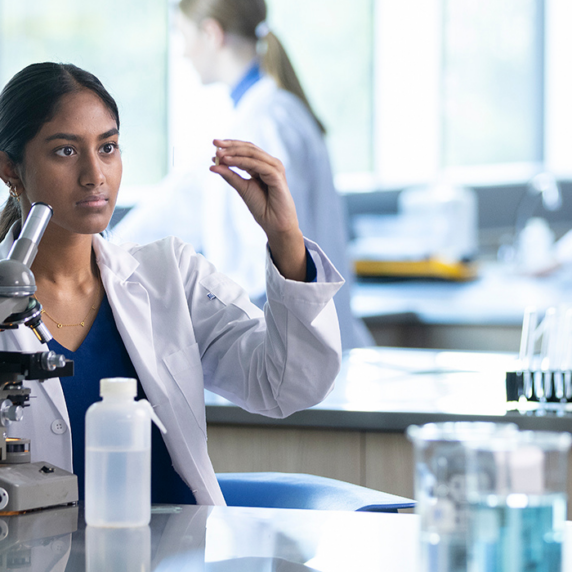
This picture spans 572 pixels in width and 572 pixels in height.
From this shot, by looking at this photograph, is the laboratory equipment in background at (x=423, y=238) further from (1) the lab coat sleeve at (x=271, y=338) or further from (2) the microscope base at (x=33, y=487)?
(2) the microscope base at (x=33, y=487)

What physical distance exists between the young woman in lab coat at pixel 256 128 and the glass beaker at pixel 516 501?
2.09 m

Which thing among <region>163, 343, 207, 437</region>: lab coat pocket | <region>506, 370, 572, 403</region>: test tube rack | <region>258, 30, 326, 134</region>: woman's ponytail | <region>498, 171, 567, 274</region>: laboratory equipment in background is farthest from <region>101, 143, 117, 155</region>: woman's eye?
<region>498, 171, 567, 274</region>: laboratory equipment in background

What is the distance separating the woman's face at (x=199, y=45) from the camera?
9.24ft

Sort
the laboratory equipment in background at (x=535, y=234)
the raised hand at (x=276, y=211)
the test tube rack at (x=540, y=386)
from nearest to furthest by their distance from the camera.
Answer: the raised hand at (x=276, y=211), the test tube rack at (x=540, y=386), the laboratory equipment in background at (x=535, y=234)

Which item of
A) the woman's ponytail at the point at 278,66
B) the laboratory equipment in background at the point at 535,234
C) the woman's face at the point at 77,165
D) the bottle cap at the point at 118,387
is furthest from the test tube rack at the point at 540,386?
the laboratory equipment in background at the point at 535,234

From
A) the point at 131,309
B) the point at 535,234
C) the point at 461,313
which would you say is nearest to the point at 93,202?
the point at 131,309

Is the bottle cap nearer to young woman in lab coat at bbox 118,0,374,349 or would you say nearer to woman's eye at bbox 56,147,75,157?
woman's eye at bbox 56,147,75,157

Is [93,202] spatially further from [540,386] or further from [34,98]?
[540,386]

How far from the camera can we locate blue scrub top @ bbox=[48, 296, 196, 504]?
4.35ft

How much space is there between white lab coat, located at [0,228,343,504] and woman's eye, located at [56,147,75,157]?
203 mm

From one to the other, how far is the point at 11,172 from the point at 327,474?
0.81 metres

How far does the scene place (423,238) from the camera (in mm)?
5445

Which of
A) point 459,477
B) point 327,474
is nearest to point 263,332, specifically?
point 327,474

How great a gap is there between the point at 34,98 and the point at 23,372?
23.9 inches
